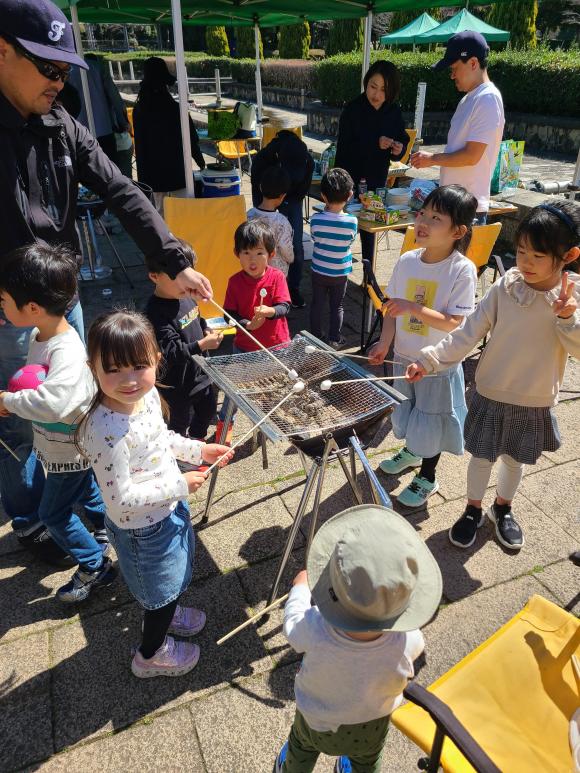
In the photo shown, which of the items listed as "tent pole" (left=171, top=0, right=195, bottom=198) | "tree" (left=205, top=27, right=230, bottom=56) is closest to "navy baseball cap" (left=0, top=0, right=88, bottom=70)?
"tent pole" (left=171, top=0, right=195, bottom=198)

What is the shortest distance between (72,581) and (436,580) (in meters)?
1.92

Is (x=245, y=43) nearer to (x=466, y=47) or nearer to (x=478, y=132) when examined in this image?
(x=466, y=47)

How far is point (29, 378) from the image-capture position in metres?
2.21

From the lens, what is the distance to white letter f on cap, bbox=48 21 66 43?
2.15m

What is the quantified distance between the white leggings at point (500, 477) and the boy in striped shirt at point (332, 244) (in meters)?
2.29

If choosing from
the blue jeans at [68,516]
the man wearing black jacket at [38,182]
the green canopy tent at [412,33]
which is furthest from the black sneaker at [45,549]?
the green canopy tent at [412,33]

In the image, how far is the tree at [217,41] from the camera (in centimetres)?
3059

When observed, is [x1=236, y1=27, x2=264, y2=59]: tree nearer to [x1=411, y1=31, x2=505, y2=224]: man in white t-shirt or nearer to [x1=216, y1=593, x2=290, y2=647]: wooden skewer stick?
[x1=411, y1=31, x2=505, y2=224]: man in white t-shirt

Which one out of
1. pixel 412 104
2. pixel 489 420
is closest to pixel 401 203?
pixel 489 420

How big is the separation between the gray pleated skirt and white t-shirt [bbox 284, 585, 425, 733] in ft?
4.74

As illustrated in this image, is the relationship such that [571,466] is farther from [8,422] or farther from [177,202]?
[177,202]

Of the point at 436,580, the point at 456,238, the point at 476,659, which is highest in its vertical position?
the point at 456,238

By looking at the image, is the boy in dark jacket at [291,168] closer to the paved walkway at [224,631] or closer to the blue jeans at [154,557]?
the paved walkway at [224,631]

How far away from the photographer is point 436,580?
4.86 ft
